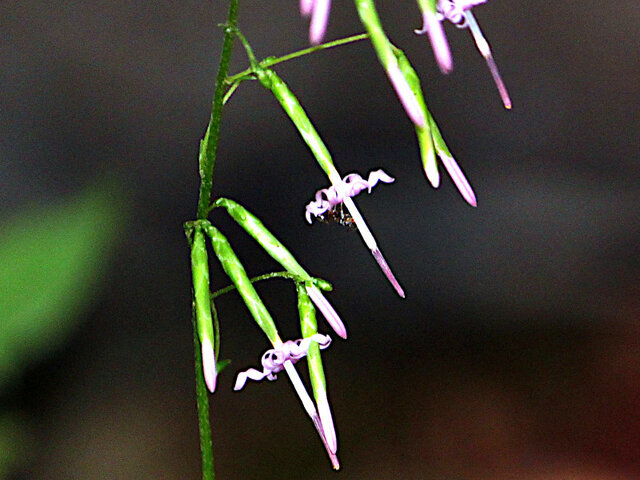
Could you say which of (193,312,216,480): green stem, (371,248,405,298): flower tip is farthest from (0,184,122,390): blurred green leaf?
(371,248,405,298): flower tip

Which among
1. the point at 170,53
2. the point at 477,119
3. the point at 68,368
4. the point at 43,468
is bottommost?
the point at 43,468

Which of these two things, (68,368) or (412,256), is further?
(412,256)

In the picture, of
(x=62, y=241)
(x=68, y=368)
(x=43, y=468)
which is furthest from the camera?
(x=68, y=368)

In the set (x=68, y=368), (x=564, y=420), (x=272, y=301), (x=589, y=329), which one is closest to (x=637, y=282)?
(x=589, y=329)

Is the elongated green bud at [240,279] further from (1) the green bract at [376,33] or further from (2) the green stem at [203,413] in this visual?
(1) the green bract at [376,33]

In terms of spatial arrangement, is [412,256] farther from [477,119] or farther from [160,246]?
[160,246]

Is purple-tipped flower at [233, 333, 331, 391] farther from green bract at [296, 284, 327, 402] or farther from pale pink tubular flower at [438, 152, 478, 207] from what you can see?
pale pink tubular flower at [438, 152, 478, 207]
